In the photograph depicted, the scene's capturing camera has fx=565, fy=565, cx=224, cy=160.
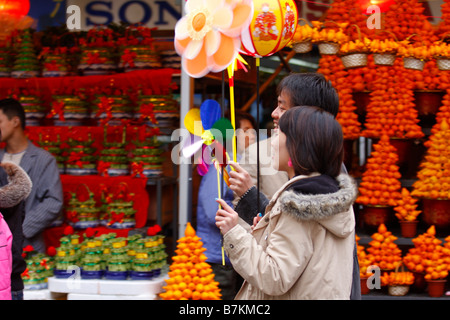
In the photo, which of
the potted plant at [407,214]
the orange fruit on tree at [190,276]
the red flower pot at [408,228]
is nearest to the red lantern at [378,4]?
the potted plant at [407,214]

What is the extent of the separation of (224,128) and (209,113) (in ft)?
0.30

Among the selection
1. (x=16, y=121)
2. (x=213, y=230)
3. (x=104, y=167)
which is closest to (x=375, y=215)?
(x=213, y=230)

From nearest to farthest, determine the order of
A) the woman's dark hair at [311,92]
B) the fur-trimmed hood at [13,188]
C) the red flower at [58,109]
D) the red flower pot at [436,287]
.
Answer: the woman's dark hair at [311,92]
the fur-trimmed hood at [13,188]
the red flower pot at [436,287]
the red flower at [58,109]

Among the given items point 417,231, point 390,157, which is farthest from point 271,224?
point 417,231

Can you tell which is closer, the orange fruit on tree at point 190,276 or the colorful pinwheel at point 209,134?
the colorful pinwheel at point 209,134

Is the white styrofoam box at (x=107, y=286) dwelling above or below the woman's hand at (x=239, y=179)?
below

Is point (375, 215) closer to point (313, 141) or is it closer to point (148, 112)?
point (148, 112)

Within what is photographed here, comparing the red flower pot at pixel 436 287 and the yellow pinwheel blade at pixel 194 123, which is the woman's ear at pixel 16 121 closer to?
the yellow pinwheel blade at pixel 194 123

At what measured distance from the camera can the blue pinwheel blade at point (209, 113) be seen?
6.80 feet

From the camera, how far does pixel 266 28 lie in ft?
7.29

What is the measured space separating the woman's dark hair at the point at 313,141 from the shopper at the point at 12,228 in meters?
1.30

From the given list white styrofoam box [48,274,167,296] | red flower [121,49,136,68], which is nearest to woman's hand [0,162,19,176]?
white styrofoam box [48,274,167,296]

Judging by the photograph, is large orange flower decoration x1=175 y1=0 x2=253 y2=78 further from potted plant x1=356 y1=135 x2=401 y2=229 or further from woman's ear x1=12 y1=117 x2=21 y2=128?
woman's ear x1=12 y1=117 x2=21 y2=128
